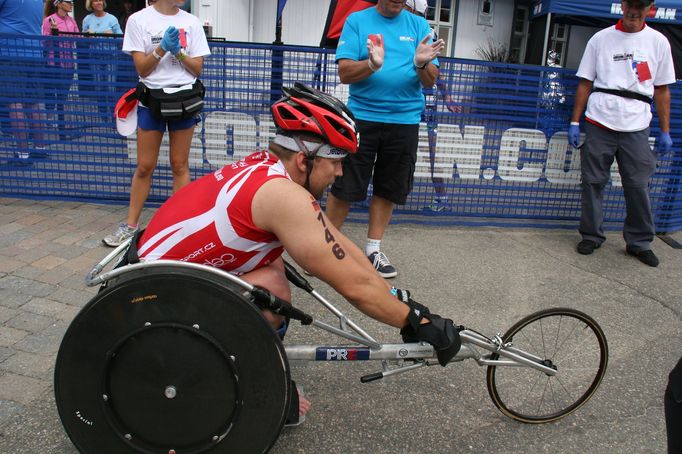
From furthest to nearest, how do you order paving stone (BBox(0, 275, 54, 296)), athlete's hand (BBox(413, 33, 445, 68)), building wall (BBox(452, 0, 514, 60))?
building wall (BBox(452, 0, 514, 60)) → athlete's hand (BBox(413, 33, 445, 68)) → paving stone (BBox(0, 275, 54, 296))

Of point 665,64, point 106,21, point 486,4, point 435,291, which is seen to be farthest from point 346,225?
point 486,4

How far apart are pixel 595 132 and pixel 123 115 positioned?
149 inches

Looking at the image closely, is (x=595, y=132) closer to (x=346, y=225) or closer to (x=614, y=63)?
(x=614, y=63)

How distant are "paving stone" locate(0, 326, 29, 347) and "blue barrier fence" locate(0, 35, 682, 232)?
247cm

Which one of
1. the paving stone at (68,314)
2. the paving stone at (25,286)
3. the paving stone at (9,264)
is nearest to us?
the paving stone at (68,314)

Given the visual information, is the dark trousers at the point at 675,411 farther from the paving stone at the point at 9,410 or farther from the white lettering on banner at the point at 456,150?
the white lettering on banner at the point at 456,150

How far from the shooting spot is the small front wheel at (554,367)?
9.12 ft

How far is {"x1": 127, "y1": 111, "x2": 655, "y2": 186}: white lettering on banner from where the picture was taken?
18.1 ft

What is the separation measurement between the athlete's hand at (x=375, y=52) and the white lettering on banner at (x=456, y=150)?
173cm

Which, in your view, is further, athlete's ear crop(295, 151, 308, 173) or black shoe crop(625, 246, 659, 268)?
black shoe crop(625, 246, 659, 268)

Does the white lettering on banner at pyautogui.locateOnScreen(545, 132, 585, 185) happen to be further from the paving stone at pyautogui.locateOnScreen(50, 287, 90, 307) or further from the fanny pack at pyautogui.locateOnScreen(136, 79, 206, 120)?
the paving stone at pyautogui.locateOnScreen(50, 287, 90, 307)

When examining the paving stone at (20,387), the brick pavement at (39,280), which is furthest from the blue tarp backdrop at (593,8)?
the paving stone at (20,387)

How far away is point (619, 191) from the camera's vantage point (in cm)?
586

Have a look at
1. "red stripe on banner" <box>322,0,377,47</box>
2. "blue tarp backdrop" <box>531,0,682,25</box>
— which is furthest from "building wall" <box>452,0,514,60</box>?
"red stripe on banner" <box>322,0,377,47</box>
